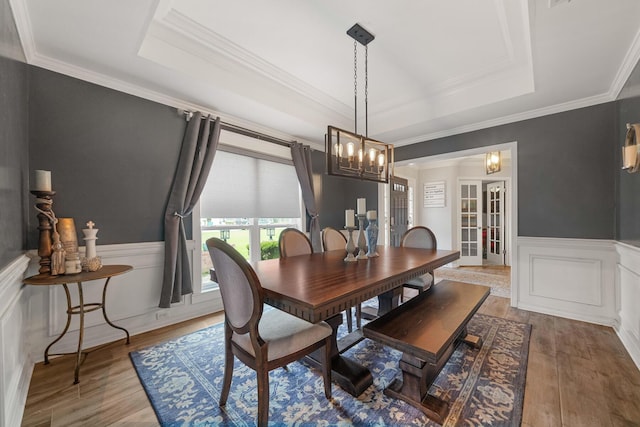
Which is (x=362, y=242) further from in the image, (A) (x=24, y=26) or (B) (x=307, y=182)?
(A) (x=24, y=26)

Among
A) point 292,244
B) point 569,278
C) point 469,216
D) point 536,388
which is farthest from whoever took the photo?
point 469,216

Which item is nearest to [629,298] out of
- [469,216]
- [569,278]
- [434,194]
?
[569,278]

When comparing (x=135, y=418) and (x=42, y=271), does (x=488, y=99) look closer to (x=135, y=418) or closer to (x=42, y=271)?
(x=135, y=418)

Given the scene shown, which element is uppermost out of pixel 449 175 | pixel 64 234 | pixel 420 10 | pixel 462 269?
pixel 420 10

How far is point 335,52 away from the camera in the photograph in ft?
7.98

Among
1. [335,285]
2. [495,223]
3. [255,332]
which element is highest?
[495,223]

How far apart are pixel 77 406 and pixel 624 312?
176 inches

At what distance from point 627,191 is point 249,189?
4016mm

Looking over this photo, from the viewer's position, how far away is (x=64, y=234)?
195 centimetres

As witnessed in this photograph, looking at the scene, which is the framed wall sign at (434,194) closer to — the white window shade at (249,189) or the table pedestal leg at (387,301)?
the white window shade at (249,189)

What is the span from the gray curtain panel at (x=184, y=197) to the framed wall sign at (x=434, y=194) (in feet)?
16.4

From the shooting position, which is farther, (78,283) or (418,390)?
(78,283)

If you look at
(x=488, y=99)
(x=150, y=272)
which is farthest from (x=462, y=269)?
(x=150, y=272)

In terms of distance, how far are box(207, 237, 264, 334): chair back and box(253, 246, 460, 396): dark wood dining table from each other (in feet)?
0.38
